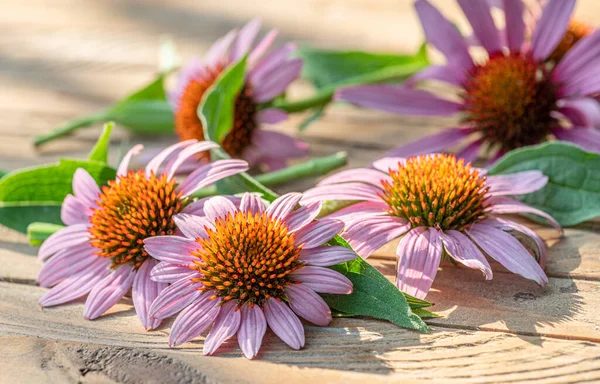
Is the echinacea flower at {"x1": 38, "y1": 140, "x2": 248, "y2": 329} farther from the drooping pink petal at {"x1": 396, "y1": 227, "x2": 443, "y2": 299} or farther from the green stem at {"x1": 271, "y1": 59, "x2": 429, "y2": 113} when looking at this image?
the green stem at {"x1": 271, "y1": 59, "x2": 429, "y2": 113}

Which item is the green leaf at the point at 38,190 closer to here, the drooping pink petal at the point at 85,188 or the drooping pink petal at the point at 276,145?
the drooping pink petal at the point at 85,188

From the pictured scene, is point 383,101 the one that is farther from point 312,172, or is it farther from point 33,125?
point 33,125

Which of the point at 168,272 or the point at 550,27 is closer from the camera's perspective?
the point at 168,272

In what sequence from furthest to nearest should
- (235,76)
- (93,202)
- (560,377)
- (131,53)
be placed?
(131,53) < (235,76) < (93,202) < (560,377)

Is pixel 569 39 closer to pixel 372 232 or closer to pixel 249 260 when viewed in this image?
pixel 372 232

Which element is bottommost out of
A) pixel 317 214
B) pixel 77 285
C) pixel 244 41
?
pixel 77 285

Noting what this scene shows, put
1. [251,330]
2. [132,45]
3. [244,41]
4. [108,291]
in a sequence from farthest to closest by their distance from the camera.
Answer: [132,45], [244,41], [108,291], [251,330]

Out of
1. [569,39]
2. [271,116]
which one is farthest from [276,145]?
[569,39]

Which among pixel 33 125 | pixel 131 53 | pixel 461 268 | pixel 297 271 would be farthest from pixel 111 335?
pixel 131 53
